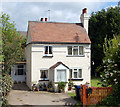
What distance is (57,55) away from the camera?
23.5 metres

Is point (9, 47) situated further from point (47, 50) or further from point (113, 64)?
point (113, 64)

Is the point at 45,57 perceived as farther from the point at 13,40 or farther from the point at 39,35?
the point at 13,40

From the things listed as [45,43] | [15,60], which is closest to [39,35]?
[45,43]

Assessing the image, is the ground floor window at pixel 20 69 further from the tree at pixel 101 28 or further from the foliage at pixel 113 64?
the foliage at pixel 113 64

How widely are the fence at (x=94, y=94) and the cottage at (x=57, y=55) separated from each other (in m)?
7.40

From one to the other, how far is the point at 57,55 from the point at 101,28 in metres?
15.5

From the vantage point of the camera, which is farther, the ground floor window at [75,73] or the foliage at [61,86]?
the ground floor window at [75,73]

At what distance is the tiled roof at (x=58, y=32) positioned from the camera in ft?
77.2

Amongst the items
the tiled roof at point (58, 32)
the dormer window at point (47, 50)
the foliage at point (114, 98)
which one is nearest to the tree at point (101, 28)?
the tiled roof at point (58, 32)

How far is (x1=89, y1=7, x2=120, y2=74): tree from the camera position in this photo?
33875mm

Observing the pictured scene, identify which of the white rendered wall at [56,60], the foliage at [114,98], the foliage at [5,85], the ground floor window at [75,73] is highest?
the white rendered wall at [56,60]

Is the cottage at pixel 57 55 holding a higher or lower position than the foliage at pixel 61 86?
higher

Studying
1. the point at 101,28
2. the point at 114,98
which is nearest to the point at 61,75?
the point at 114,98

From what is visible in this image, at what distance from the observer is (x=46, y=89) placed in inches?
888
